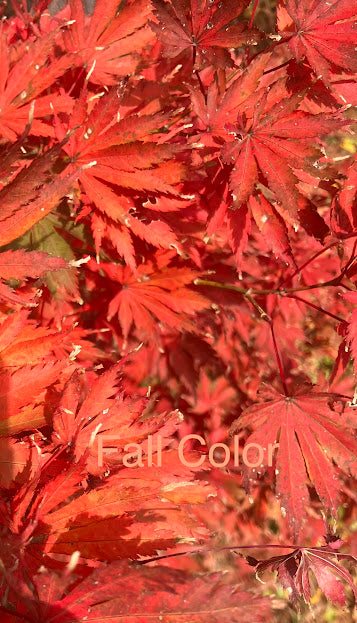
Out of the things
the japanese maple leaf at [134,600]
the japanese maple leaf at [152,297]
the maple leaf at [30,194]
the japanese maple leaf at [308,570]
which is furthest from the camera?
the japanese maple leaf at [152,297]

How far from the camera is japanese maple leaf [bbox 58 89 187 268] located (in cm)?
84

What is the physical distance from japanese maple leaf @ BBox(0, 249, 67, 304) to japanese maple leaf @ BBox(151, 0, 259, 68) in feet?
1.49

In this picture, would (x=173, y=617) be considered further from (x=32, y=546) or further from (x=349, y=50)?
(x=349, y=50)

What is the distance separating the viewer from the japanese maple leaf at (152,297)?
1147 millimetres

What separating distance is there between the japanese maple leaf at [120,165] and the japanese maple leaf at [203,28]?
16cm

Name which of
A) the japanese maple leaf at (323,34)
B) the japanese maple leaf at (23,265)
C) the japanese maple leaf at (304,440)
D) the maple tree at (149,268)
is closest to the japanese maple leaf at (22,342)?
the maple tree at (149,268)

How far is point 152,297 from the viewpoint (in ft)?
3.88

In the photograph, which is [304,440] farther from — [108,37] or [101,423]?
[108,37]

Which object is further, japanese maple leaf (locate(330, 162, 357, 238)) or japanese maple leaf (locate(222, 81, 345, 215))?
japanese maple leaf (locate(330, 162, 357, 238))

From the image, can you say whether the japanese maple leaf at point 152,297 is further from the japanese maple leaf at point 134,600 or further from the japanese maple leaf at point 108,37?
the japanese maple leaf at point 134,600

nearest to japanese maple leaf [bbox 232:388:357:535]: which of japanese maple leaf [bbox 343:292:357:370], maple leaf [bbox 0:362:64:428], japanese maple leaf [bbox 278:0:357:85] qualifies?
japanese maple leaf [bbox 343:292:357:370]

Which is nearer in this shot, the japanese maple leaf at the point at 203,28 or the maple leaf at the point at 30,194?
the maple leaf at the point at 30,194

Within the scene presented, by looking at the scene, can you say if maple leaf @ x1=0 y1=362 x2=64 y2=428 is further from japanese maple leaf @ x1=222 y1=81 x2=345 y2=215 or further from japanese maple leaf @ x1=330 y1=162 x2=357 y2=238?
japanese maple leaf @ x1=330 y1=162 x2=357 y2=238

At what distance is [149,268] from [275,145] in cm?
43
